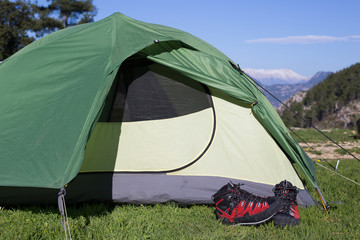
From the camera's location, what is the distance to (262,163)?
12.7ft

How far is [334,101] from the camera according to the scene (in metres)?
73.1

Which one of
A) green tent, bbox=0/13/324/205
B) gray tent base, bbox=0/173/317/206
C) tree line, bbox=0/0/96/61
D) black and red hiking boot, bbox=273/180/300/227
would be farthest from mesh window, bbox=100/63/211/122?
tree line, bbox=0/0/96/61

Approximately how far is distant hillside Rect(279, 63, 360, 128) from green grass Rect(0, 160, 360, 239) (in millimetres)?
59953

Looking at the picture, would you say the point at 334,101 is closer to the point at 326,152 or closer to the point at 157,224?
the point at 326,152

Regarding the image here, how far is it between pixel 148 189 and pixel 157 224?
0.71 meters

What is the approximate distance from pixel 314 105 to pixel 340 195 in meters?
78.9

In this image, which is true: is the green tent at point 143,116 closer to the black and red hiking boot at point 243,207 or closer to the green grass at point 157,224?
the green grass at point 157,224

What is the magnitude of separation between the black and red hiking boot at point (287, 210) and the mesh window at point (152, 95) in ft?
4.27

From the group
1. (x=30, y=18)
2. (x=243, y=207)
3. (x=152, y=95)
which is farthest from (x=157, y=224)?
(x=30, y=18)

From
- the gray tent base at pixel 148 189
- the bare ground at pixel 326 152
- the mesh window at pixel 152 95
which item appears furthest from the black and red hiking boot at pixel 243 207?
the bare ground at pixel 326 152

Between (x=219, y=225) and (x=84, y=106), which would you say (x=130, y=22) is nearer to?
(x=84, y=106)

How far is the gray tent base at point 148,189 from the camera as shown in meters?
3.80

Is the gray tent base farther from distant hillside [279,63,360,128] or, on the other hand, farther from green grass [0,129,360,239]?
distant hillside [279,63,360,128]

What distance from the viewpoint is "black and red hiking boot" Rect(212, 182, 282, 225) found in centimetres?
322
